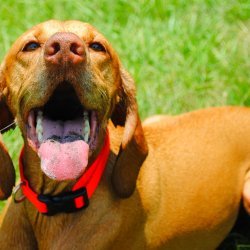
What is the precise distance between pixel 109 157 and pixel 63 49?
1.00m

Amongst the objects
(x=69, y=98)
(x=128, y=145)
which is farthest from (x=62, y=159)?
(x=128, y=145)

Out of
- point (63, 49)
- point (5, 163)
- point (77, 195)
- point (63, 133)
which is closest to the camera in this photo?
point (63, 49)

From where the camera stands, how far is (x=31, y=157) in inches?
152

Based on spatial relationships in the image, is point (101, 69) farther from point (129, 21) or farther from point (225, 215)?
point (129, 21)

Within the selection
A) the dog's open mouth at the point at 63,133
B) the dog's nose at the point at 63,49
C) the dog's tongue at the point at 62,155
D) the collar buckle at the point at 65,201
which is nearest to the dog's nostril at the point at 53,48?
the dog's nose at the point at 63,49

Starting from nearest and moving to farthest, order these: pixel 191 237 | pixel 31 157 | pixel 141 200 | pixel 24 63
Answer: pixel 24 63 < pixel 31 157 < pixel 141 200 < pixel 191 237

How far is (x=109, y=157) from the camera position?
3963mm

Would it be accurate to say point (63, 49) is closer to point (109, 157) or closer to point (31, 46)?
point (31, 46)

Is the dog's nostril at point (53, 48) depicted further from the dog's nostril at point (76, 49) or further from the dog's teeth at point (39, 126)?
the dog's teeth at point (39, 126)

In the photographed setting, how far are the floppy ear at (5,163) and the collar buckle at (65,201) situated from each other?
0.24 meters

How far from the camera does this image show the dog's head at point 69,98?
10.8ft

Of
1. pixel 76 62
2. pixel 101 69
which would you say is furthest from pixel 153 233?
pixel 76 62

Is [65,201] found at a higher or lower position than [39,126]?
lower

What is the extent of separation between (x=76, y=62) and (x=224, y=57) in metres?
3.54
